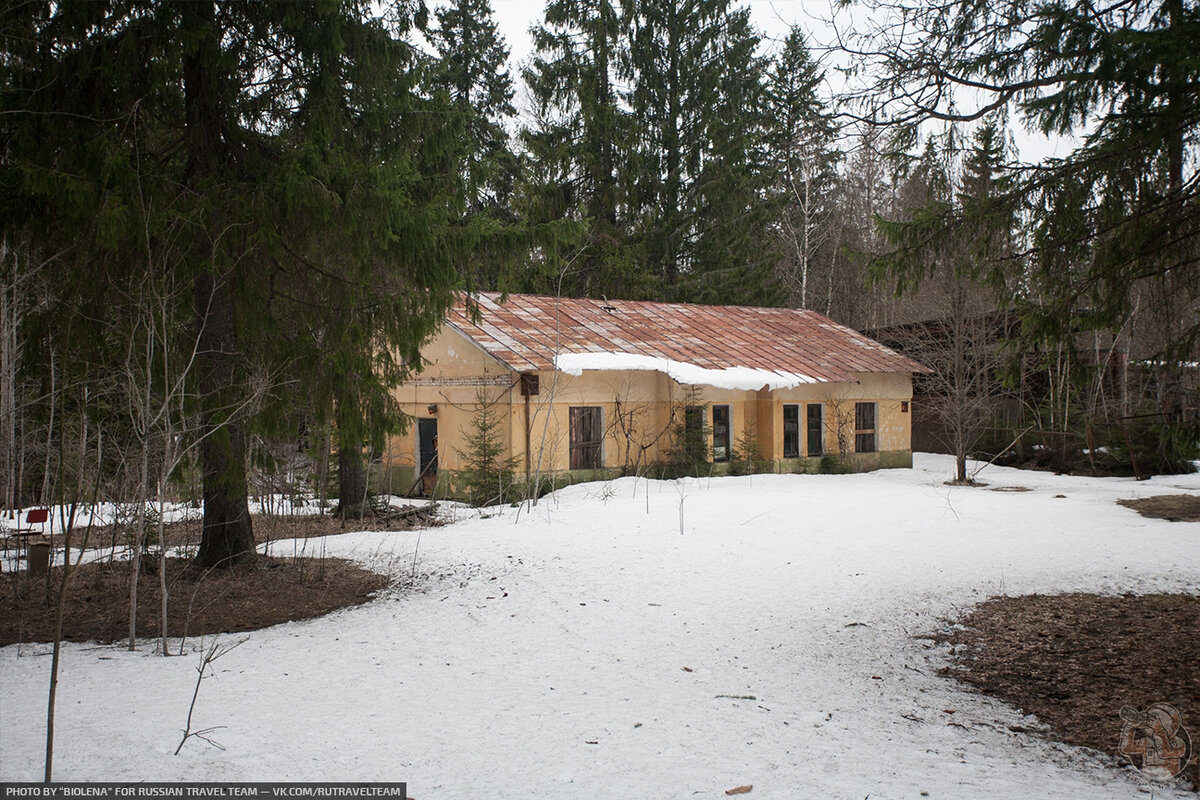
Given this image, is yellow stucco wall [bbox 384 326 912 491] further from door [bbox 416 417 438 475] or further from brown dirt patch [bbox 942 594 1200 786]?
brown dirt patch [bbox 942 594 1200 786]

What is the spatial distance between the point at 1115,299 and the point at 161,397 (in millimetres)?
8119

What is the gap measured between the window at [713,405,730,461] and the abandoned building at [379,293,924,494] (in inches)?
1.1

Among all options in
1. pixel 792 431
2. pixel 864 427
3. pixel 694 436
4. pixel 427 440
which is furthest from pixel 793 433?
pixel 427 440

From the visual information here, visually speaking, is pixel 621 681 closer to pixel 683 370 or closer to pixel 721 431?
pixel 683 370

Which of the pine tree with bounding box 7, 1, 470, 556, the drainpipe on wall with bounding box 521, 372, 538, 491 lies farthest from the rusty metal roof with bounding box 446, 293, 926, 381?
the pine tree with bounding box 7, 1, 470, 556

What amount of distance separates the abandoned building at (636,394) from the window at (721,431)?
0.03m

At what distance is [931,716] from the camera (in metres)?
5.23

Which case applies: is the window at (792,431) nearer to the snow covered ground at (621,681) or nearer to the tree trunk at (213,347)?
the snow covered ground at (621,681)

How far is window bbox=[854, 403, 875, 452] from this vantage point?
70.9ft

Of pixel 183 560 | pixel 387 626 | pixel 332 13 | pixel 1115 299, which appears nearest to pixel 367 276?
pixel 332 13

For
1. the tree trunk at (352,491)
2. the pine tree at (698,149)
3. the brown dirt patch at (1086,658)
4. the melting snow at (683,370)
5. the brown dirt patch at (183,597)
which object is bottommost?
the brown dirt patch at (1086,658)

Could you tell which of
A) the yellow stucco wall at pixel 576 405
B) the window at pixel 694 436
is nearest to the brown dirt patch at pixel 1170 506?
the yellow stucco wall at pixel 576 405

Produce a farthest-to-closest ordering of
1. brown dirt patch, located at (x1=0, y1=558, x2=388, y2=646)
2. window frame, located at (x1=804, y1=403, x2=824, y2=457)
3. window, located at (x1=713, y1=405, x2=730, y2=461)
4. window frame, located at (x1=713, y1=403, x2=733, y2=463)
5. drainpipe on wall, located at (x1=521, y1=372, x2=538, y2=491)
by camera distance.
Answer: window frame, located at (x1=804, y1=403, x2=824, y2=457), window, located at (x1=713, y1=405, x2=730, y2=461), window frame, located at (x1=713, y1=403, x2=733, y2=463), drainpipe on wall, located at (x1=521, y1=372, x2=538, y2=491), brown dirt patch, located at (x1=0, y1=558, x2=388, y2=646)

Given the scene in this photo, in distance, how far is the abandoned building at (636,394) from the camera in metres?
16.7
